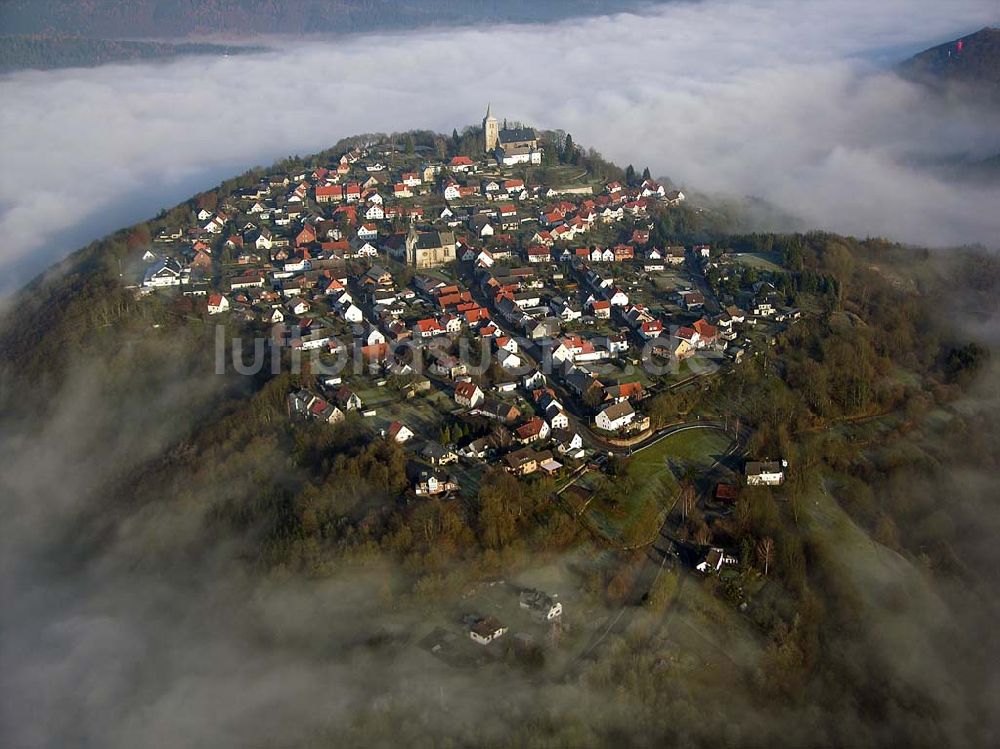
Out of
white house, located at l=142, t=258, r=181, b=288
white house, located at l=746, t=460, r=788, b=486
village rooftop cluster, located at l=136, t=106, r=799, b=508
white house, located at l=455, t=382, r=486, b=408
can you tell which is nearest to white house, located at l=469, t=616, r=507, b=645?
village rooftop cluster, located at l=136, t=106, r=799, b=508

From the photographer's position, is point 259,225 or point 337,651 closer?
point 337,651

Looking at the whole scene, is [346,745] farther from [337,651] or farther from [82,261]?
[82,261]

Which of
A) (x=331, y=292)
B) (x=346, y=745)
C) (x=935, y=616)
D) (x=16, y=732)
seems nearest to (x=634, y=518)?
(x=935, y=616)

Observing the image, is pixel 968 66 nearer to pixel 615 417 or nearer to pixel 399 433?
pixel 615 417

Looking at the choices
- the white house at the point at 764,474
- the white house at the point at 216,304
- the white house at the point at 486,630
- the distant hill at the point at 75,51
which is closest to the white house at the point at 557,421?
the white house at the point at 764,474

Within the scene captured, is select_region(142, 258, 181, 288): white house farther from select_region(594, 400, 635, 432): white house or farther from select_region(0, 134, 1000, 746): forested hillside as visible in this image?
select_region(594, 400, 635, 432): white house

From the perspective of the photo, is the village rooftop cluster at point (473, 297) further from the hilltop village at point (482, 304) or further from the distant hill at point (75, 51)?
the distant hill at point (75, 51)

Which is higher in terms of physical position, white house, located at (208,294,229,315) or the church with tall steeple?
the church with tall steeple

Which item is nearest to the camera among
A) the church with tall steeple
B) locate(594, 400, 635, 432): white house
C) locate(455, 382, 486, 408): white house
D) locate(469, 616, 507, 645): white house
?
locate(469, 616, 507, 645): white house
